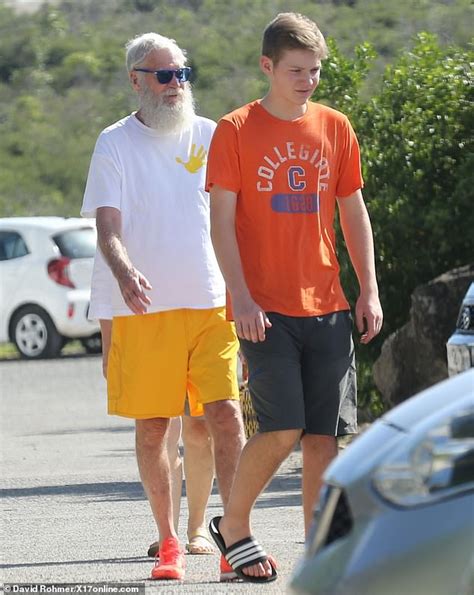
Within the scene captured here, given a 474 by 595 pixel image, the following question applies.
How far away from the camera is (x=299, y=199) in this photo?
6027 millimetres

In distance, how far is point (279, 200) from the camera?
6.01m

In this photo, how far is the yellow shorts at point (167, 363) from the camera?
21.5 ft

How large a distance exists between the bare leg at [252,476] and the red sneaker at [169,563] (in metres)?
0.40

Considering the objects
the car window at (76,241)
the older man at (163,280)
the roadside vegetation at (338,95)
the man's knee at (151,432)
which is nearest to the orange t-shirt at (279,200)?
the older man at (163,280)

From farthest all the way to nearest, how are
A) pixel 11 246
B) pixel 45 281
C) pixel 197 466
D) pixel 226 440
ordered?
pixel 11 246, pixel 45 281, pixel 197 466, pixel 226 440

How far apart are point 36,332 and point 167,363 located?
14.2 metres

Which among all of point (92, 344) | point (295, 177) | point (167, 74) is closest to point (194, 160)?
point (167, 74)

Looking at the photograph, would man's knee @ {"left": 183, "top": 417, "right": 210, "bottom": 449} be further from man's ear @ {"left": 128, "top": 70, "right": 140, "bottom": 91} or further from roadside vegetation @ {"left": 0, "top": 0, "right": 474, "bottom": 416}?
roadside vegetation @ {"left": 0, "top": 0, "right": 474, "bottom": 416}

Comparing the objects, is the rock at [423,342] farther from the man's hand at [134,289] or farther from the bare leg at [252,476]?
the bare leg at [252,476]

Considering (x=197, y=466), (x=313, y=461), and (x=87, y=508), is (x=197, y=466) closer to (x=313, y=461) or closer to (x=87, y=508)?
(x=313, y=461)

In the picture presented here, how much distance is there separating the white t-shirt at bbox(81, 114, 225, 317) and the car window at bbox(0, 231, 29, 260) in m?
13.8

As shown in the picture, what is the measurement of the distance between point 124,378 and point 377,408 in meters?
4.68

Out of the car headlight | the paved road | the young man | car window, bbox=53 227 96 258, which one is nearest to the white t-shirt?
the young man

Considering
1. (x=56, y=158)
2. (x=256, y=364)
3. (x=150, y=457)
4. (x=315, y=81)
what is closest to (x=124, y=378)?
(x=150, y=457)
